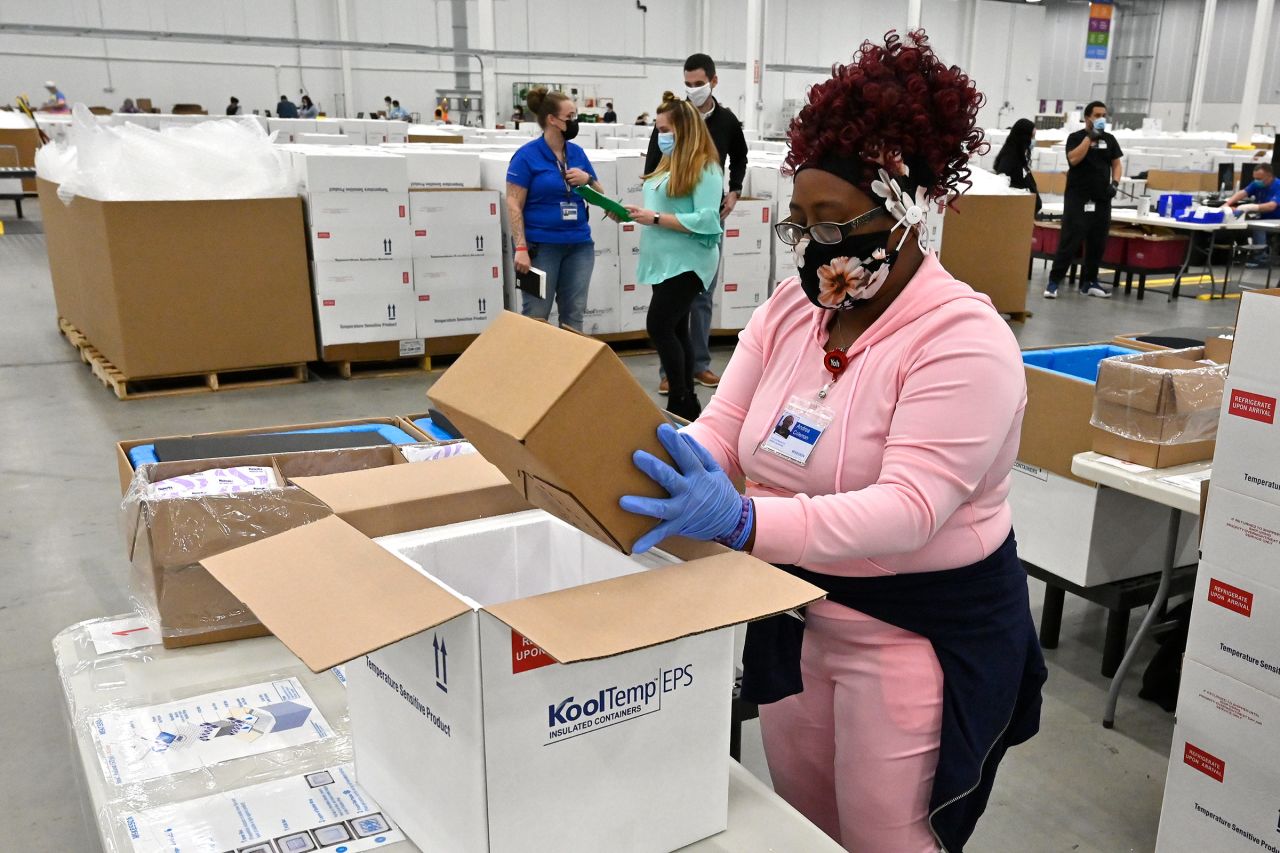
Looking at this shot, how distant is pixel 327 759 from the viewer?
52.3 inches

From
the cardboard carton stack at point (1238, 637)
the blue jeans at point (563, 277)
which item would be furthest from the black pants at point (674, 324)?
the cardboard carton stack at point (1238, 637)

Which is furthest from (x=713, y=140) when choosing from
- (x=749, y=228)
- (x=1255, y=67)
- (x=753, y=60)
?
(x=1255, y=67)

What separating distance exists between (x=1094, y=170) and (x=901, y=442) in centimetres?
844

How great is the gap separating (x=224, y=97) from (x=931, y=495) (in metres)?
21.6

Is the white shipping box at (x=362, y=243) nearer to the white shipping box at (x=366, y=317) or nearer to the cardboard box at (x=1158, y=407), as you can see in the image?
the white shipping box at (x=366, y=317)

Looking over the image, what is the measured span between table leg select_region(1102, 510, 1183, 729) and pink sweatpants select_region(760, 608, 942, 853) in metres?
1.49

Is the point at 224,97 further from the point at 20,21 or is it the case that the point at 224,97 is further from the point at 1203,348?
the point at 1203,348

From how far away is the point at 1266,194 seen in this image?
9547 millimetres

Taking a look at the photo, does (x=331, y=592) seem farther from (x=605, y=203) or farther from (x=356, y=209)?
(x=356, y=209)

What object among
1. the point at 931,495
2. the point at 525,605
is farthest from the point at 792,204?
the point at 525,605

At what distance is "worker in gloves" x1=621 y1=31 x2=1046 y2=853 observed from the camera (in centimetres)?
119

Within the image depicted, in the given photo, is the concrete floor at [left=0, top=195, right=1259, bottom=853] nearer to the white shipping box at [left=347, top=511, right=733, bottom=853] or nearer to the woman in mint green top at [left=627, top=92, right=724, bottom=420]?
the white shipping box at [left=347, top=511, right=733, bottom=853]

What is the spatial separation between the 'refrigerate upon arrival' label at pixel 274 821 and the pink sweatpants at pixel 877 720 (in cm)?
60

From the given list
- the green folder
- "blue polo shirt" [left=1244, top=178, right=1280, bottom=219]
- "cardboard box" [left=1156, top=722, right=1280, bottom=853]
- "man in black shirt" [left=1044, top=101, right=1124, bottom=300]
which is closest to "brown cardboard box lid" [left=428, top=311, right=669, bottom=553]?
"cardboard box" [left=1156, top=722, right=1280, bottom=853]
